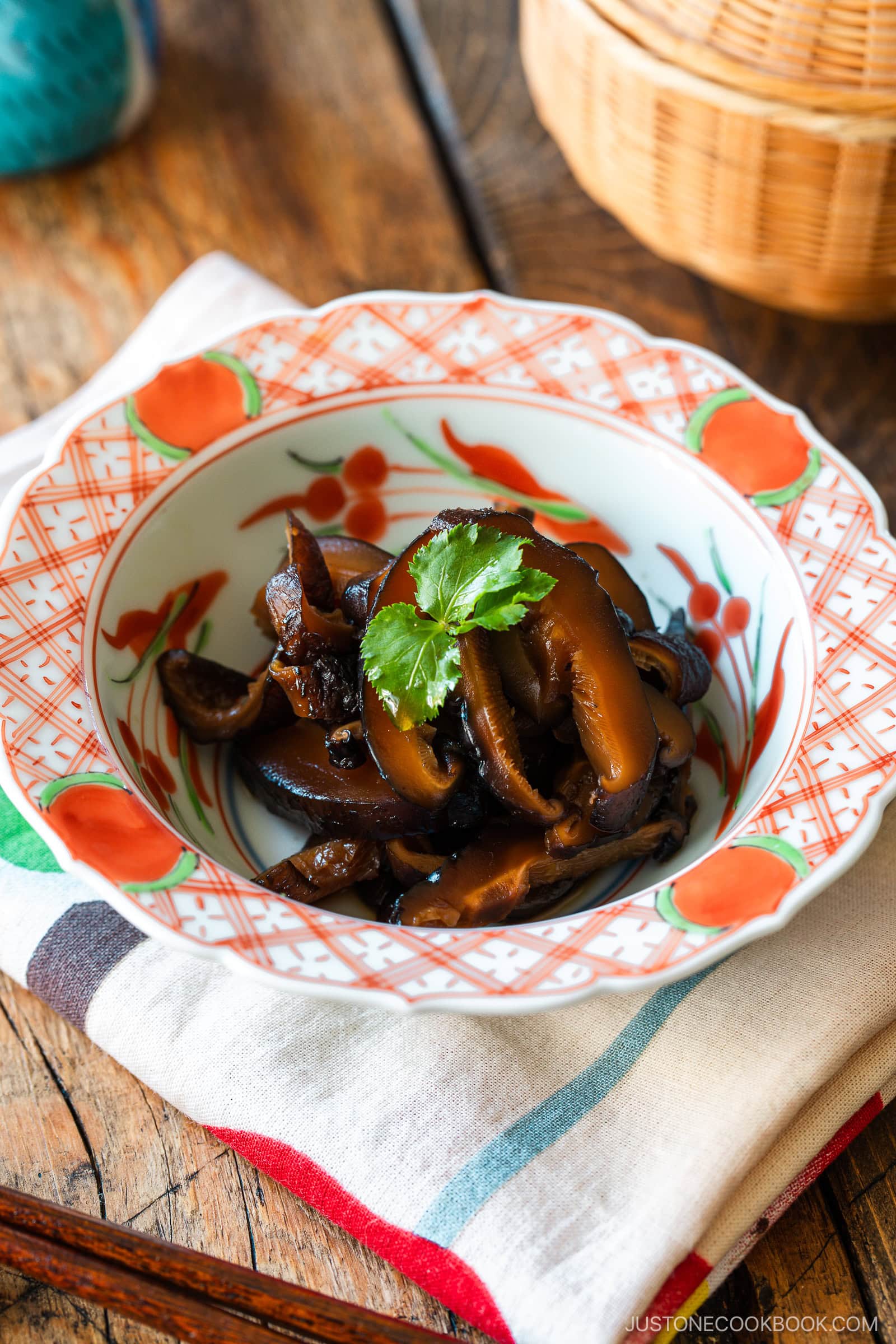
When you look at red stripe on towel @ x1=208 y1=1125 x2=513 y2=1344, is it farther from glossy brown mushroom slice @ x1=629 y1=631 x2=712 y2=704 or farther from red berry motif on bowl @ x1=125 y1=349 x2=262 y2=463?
red berry motif on bowl @ x1=125 y1=349 x2=262 y2=463

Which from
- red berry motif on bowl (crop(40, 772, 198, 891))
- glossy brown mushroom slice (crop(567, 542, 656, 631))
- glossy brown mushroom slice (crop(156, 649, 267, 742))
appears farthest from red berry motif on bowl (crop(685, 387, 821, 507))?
red berry motif on bowl (crop(40, 772, 198, 891))

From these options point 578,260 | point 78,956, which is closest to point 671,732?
point 78,956

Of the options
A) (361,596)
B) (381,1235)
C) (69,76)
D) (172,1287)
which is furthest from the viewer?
(69,76)

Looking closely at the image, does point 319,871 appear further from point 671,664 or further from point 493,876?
point 671,664

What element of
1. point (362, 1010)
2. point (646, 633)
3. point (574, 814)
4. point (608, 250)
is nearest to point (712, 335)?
point (608, 250)

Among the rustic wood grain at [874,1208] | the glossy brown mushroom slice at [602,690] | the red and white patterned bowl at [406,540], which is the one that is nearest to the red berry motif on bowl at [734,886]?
the red and white patterned bowl at [406,540]
